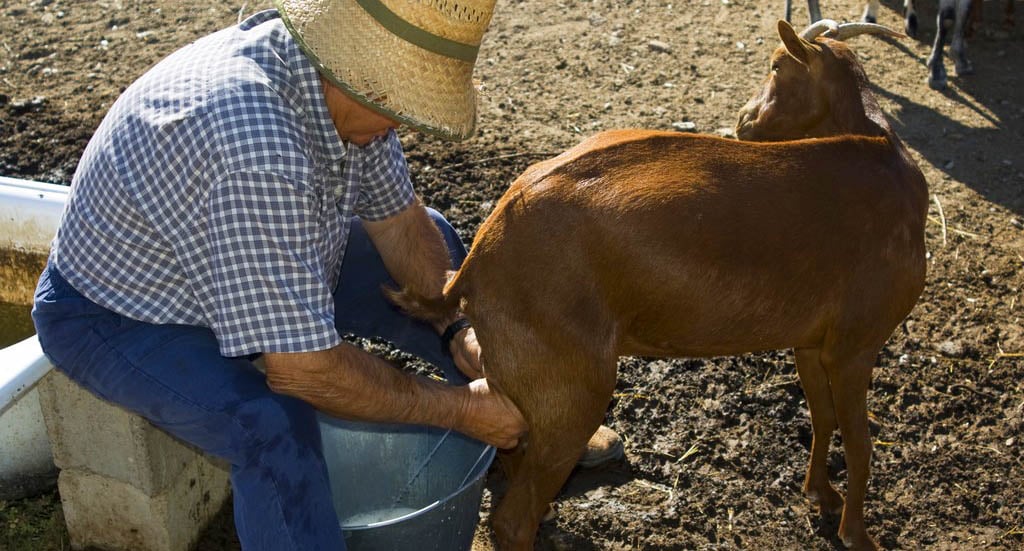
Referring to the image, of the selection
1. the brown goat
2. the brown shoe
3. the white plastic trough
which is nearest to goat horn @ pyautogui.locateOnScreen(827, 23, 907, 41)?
the brown goat

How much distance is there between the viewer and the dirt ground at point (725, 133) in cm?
375

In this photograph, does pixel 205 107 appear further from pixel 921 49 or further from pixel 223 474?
pixel 921 49

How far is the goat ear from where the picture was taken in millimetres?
3738

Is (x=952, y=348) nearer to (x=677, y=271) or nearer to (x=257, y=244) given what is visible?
(x=677, y=271)

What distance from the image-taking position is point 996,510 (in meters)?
3.76

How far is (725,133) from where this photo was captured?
6133 millimetres

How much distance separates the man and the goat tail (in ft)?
0.89

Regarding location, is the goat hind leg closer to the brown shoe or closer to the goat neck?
the brown shoe

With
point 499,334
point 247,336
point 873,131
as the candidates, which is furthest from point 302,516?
point 873,131

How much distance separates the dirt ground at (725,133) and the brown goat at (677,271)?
1.37 feet

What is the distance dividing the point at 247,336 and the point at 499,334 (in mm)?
748

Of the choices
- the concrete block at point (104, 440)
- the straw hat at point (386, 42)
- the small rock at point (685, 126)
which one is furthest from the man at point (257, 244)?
the small rock at point (685, 126)

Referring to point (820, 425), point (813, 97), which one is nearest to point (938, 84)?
point (813, 97)

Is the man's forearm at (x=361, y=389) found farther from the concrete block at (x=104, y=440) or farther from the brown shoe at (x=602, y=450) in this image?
the brown shoe at (x=602, y=450)
